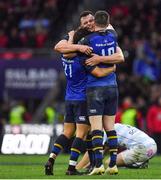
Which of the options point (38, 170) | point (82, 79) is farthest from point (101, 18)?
point (38, 170)

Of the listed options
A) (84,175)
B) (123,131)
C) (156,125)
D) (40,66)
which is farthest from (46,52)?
(84,175)

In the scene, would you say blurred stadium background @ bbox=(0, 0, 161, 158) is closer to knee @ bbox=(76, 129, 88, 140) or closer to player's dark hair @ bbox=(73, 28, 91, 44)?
knee @ bbox=(76, 129, 88, 140)

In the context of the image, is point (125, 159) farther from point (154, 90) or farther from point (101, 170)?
point (154, 90)

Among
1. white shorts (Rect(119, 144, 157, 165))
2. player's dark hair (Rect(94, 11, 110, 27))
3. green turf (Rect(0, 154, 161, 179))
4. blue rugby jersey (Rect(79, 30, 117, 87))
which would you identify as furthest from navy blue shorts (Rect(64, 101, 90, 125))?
white shorts (Rect(119, 144, 157, 165))

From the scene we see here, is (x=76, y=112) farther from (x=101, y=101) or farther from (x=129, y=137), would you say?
(x=129, y=137)

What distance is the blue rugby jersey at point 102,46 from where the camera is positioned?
14.8 metres

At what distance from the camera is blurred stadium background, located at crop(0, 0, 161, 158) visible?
26.5 m

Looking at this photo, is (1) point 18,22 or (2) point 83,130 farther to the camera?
(1) point 18,22

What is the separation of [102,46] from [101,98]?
79cm

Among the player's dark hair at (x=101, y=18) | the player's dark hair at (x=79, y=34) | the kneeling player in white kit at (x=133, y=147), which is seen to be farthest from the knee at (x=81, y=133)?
the kneeling player in white kit at (x=133, y=147)

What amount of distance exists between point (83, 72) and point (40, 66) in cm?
1390

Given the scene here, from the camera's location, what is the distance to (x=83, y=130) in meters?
15.1

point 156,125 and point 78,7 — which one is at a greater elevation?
point 78,7

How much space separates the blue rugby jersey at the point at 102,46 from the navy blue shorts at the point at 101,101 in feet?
0.30
